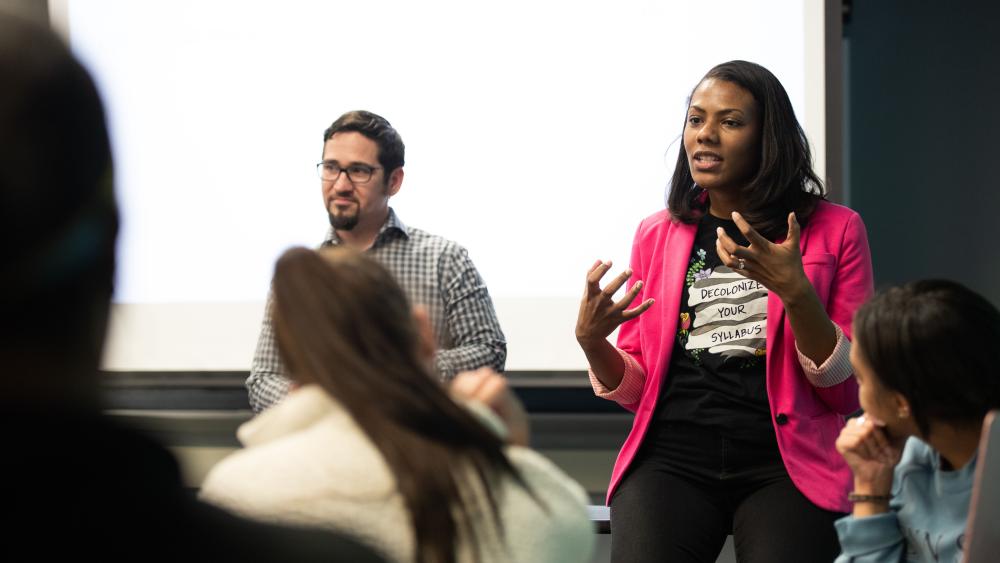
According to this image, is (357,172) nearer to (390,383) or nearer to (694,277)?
(694,277)

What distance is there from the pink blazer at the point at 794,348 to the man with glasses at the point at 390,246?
1.28ft

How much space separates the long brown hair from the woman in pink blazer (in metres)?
0.85

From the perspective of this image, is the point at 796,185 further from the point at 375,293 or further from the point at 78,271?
the point at 78,271

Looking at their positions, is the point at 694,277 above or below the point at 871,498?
above

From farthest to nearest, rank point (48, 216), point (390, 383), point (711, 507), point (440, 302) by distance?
point (440, 302), point (711, 507), point (390, 383), point (48, 216)

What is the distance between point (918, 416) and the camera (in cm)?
132

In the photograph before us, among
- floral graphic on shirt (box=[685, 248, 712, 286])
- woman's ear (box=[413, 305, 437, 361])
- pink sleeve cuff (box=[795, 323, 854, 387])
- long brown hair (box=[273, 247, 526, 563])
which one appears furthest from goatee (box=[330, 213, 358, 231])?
long brown hair (box=[273, 247, 526, 563])

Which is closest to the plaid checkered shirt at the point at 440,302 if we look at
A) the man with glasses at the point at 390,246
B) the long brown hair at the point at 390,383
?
the man with glasses at the point at 390,246

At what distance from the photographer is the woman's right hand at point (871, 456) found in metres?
1.37

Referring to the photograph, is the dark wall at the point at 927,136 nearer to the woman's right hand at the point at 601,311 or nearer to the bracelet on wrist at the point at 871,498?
the woman's right hand at the point at 601,311

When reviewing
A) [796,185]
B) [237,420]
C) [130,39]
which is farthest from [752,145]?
[130,39]

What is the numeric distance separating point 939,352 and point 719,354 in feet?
1.70

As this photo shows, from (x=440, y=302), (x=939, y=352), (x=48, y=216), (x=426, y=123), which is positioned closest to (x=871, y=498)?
(x=939, y=352)

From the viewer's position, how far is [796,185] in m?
1.86
